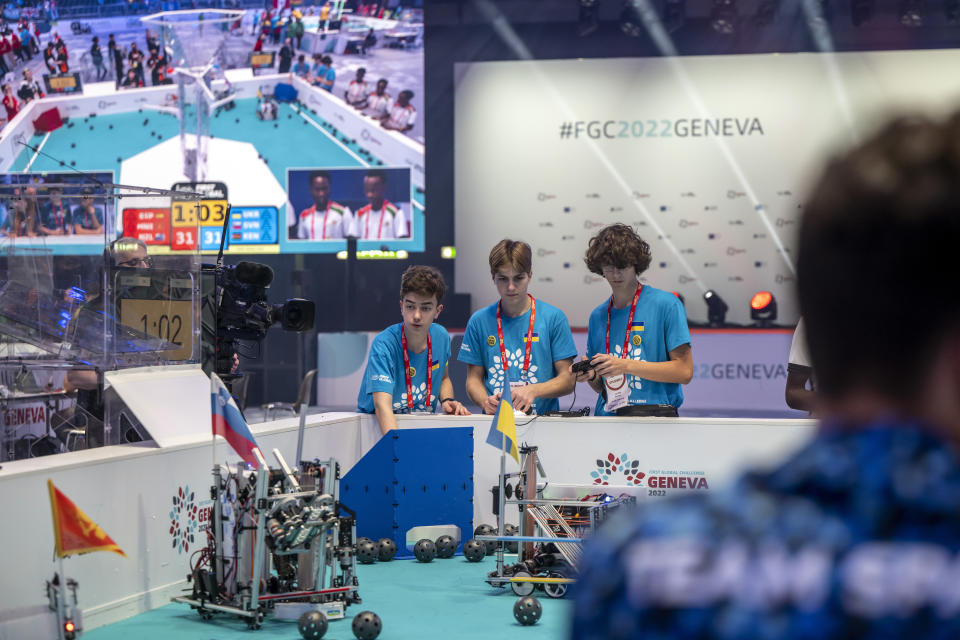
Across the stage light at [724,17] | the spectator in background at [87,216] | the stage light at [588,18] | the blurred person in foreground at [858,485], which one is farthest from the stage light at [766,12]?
the blurred person in foreground at [858,485]

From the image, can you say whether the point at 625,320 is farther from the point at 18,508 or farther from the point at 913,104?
the point at 913,104

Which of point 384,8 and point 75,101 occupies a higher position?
point 384,8

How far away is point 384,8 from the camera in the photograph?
1120cm

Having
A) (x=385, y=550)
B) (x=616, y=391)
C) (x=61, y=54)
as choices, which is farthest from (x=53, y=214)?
(x=61, y=54)

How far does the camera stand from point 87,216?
412 centimetres

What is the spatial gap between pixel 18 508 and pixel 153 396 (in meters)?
1.02

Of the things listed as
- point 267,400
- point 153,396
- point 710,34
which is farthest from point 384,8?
point 153,396

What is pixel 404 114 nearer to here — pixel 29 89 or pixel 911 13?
pixel 29 89

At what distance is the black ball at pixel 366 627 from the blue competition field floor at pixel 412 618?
7 cm

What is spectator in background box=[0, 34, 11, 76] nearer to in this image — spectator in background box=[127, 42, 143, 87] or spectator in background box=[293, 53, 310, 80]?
spectator in background box=[127, 42, 143, 87]

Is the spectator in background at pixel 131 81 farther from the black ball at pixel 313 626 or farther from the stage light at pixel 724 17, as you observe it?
the black ball at pixel 313 626

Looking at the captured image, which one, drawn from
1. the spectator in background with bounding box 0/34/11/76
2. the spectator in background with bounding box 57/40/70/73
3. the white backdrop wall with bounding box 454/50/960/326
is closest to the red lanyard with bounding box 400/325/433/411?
the white backdrop wall with bounding box 454/50/960/326

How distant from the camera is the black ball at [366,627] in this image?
3.25m

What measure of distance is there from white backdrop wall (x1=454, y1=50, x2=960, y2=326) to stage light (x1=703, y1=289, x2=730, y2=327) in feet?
0.31
